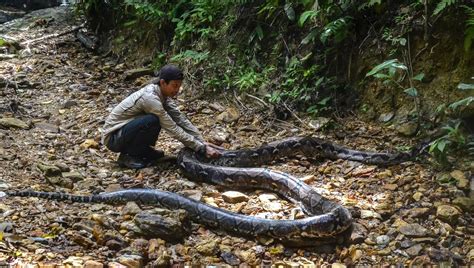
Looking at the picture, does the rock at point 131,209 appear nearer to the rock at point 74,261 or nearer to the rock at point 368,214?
the rock at point 74,261

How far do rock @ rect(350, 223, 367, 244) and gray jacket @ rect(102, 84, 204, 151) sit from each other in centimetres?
260

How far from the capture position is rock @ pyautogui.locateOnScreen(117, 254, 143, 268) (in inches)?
165

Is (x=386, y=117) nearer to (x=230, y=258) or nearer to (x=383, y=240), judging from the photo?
(x=383, y=240)

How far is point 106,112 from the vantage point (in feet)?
31.2

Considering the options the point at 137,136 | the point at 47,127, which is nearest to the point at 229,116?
the point at 137,136

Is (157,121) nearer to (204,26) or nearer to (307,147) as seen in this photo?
(307,147)

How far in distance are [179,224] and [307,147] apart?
2893mm

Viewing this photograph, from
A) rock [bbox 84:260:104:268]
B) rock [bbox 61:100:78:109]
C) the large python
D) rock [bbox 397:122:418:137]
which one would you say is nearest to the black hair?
the large python

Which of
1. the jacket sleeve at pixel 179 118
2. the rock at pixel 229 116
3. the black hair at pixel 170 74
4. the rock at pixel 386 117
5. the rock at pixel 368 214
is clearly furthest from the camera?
the rock at pixel 229 116

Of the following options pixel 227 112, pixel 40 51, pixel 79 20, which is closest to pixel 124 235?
pixel 227 112

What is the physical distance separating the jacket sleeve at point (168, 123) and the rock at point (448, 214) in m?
3.21

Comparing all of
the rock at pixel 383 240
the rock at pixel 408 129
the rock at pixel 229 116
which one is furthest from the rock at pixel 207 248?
the rock at pixel 229 116

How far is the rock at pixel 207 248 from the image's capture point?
466 cm

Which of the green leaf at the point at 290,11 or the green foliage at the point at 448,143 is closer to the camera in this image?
the green foliage at the point at 448,143
